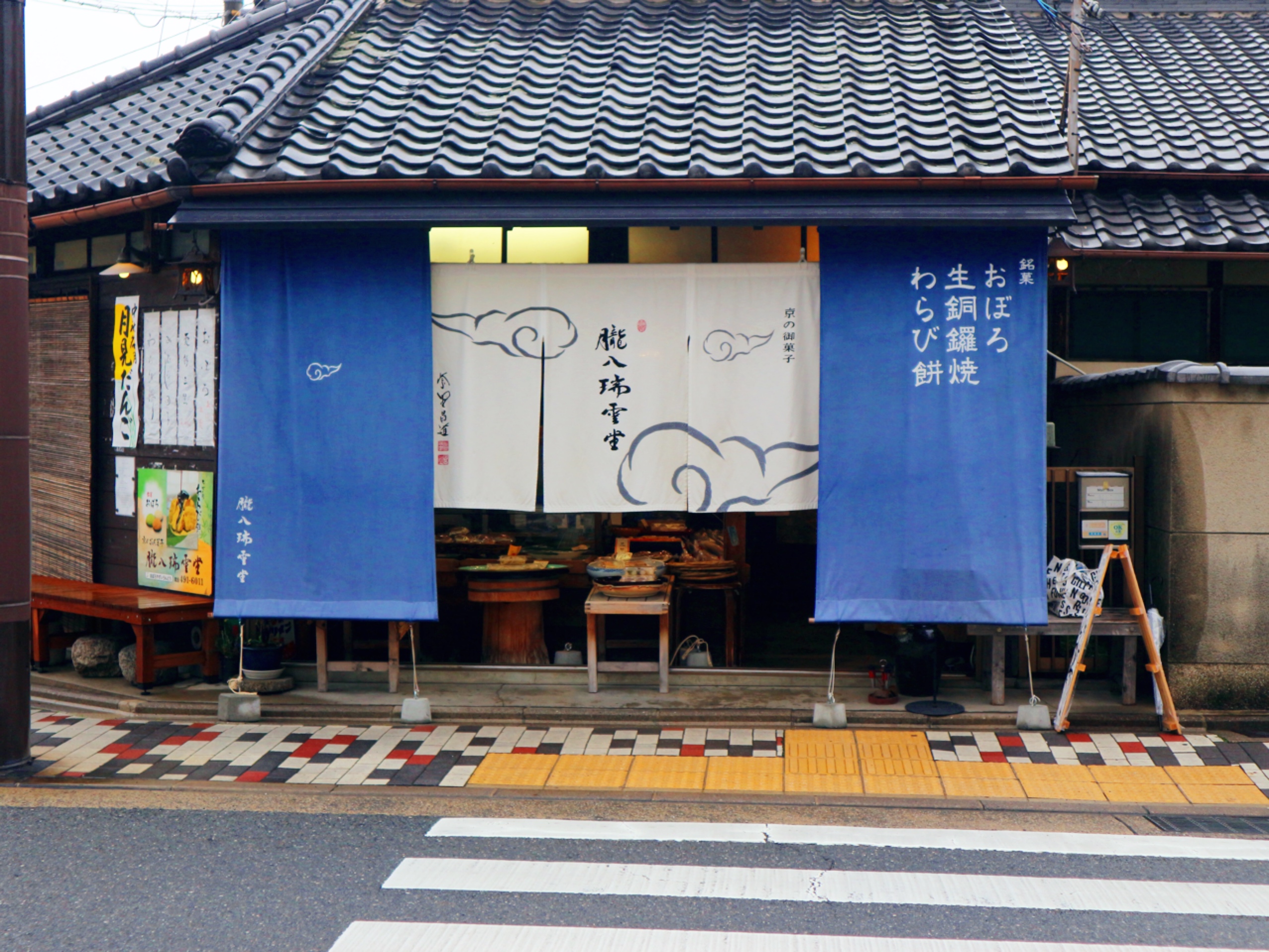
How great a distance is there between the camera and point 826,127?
9539 mm

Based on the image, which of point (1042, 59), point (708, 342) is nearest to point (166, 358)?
point (708, 342)

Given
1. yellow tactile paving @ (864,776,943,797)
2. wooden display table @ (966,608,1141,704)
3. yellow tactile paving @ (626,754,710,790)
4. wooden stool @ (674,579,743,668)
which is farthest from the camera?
wooden stool @ (674,579,743,668)

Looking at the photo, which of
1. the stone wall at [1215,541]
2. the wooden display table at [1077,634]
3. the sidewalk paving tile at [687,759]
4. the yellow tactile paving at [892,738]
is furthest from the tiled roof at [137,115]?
the stone wall at [1215,541]

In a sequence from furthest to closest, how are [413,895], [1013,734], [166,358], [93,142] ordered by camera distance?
1. [93,142]
2. [166,358]
3. [1013,734]
4. [413,895]

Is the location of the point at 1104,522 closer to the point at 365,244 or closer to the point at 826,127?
the point at 826,127

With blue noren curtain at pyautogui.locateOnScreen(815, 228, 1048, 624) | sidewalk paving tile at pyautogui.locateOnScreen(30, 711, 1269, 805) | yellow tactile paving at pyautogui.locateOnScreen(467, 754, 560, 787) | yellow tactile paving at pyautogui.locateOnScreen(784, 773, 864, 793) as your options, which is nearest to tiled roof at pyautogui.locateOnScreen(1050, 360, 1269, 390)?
blue noren curtain at pyautogui.locateOnScreen(815, 228, 1048, 624)

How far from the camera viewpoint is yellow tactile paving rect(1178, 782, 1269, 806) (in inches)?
309

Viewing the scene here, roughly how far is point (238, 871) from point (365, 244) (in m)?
5.44

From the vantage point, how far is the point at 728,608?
36.7ft

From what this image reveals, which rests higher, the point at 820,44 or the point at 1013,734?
the point at 820,44

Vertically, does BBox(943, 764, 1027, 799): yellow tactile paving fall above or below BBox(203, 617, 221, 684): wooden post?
below

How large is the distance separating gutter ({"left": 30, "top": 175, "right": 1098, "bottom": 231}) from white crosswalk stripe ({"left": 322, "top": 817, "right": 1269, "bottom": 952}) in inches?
200

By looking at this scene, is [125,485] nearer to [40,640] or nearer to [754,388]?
[40,640]

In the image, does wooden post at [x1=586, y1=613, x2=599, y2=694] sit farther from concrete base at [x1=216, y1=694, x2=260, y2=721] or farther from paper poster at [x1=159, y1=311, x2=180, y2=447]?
paper poster at [x1=159, y1=311, x2=180, y2=447]
